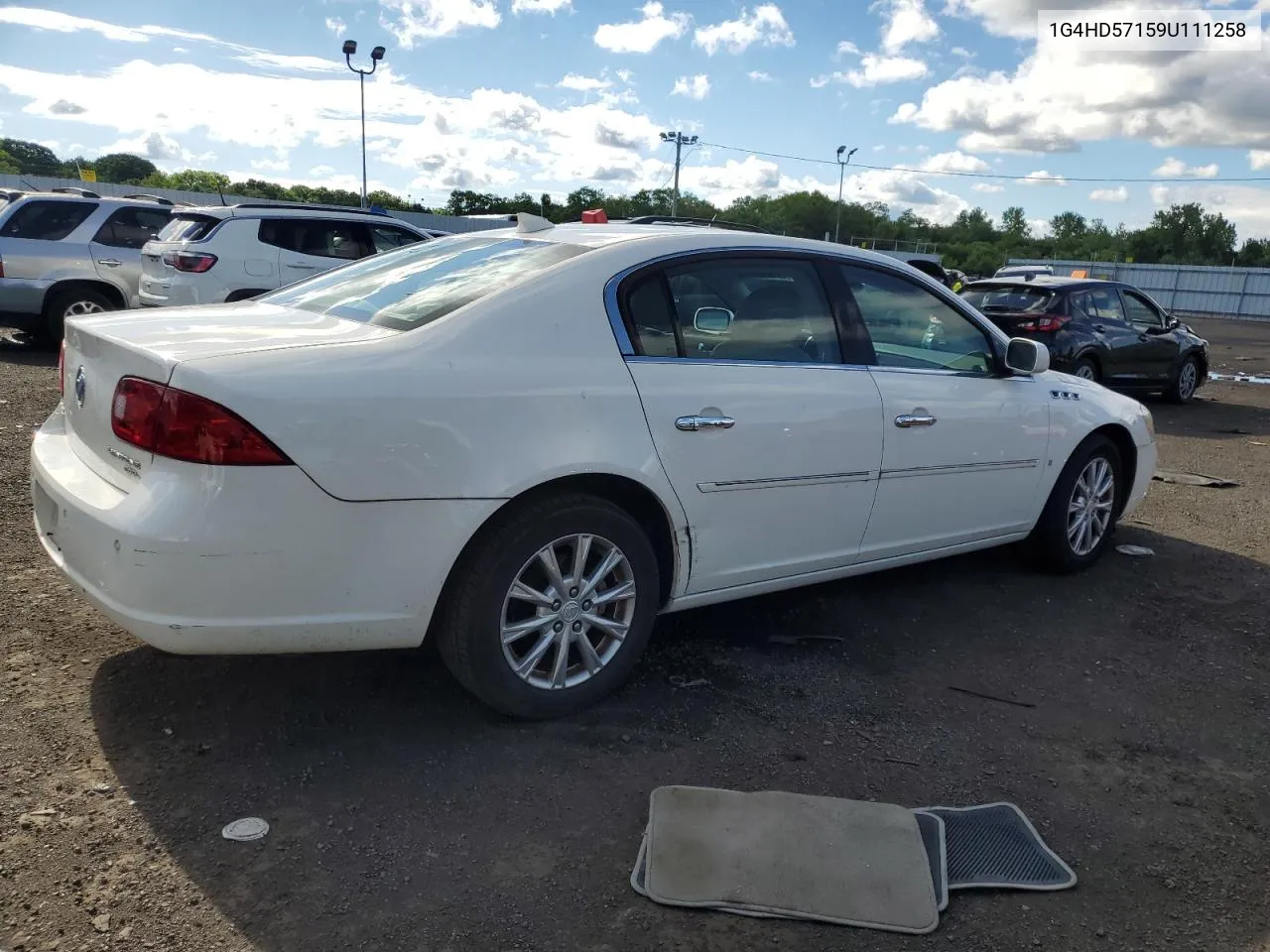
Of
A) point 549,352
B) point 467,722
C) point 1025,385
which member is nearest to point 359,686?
point 467,722

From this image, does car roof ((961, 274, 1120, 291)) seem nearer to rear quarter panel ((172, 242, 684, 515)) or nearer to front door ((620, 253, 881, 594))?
front door ((620, 253, 881, 594))

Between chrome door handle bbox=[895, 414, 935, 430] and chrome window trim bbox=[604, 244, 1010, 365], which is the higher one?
chrome window trim bbox=[604, 244, 1010, 365]

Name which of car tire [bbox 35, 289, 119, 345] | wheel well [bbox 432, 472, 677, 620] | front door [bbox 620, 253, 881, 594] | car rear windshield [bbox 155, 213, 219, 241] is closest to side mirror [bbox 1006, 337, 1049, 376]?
front door [bbox 620, 253, 881, 594]

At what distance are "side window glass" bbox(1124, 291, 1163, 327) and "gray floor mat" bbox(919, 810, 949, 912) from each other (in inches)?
430

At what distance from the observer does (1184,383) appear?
42.9ft

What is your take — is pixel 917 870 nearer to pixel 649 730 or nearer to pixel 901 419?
pixel 649 730

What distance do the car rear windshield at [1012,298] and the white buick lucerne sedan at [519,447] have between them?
24.4 ft

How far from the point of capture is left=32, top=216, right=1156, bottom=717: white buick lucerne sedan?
2846mm

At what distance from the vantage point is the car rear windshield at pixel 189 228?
420 inches

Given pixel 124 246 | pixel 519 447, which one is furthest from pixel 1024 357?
pixel 124 246

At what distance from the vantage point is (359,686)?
144 inches

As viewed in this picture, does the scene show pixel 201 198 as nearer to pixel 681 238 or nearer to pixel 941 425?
pixel 681 238

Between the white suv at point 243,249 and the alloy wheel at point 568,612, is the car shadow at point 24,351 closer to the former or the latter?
the white suv at point 243,249

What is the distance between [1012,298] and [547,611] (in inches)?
384
